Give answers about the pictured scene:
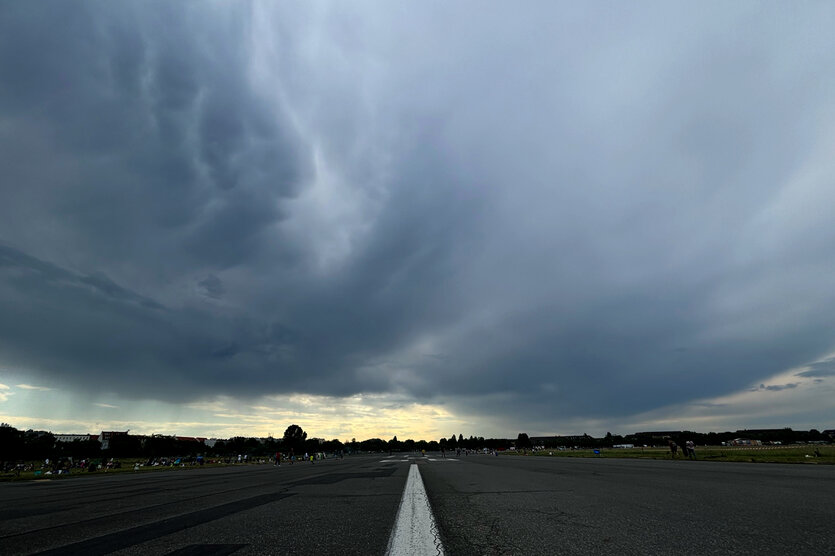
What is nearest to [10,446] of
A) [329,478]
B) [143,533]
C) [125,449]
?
[125,449]

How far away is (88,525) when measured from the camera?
7996 millimetres

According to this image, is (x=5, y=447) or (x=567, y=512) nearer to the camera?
(x=567, y=512)

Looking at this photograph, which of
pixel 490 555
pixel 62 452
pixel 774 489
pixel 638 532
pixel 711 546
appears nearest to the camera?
pixel 490 555

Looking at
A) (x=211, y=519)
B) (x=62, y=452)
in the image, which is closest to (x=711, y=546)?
(x=211, y=519)

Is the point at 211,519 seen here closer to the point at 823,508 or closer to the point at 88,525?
the point at 88,525

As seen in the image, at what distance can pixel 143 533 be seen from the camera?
269 inches

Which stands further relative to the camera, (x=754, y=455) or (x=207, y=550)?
(x=754, y=455)

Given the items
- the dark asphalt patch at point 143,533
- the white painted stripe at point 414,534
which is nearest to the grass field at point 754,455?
the white painted stripe at point 414,534

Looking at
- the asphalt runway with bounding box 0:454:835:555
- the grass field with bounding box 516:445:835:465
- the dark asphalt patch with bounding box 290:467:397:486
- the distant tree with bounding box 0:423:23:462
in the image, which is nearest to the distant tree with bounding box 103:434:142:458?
the distant tree with bounding box 0:423:23:462

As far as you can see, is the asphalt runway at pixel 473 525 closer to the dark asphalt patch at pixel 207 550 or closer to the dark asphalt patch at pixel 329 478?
the dark asphalt patch at pixel 207 550

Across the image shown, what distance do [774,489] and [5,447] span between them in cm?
14066

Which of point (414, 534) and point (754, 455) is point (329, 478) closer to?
point (414, 534)

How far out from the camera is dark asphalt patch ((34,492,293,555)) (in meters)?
5.64

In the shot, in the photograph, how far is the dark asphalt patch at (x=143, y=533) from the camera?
564 cm
